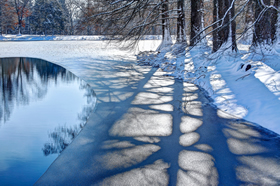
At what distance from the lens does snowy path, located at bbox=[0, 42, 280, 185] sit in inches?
127

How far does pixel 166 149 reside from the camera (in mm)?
4023

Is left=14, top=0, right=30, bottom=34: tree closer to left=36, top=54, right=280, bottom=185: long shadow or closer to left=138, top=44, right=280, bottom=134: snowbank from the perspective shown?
left=138, top=44, right=280, bottom=134: snowbank

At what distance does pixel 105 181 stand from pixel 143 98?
426 cm

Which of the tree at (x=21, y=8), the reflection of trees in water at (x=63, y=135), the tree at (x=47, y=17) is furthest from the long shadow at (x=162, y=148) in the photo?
the tree at (x=21, y=8)

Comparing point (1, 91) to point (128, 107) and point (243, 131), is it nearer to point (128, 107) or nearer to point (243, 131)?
point (128, 107)

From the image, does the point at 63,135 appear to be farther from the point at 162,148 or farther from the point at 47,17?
the point at 47,17

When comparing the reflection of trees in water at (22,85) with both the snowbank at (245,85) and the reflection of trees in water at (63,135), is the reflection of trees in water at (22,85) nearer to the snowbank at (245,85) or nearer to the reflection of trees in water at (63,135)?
the reflection of trees in water at (63,135)

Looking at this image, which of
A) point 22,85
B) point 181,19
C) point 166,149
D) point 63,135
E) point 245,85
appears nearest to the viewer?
point 166,149

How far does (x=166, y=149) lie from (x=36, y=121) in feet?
10.4

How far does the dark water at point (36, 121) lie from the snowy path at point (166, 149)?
0.85ft

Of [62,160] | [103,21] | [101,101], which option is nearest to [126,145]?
[62,160]

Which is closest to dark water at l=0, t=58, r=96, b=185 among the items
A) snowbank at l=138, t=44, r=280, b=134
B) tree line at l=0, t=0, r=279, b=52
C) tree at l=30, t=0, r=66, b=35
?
tree line at l=0, t=0, r=279, b=52

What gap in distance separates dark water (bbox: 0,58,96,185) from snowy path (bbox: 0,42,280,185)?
0.85 ft

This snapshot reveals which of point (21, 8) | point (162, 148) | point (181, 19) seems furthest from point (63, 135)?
point (21, 8)
